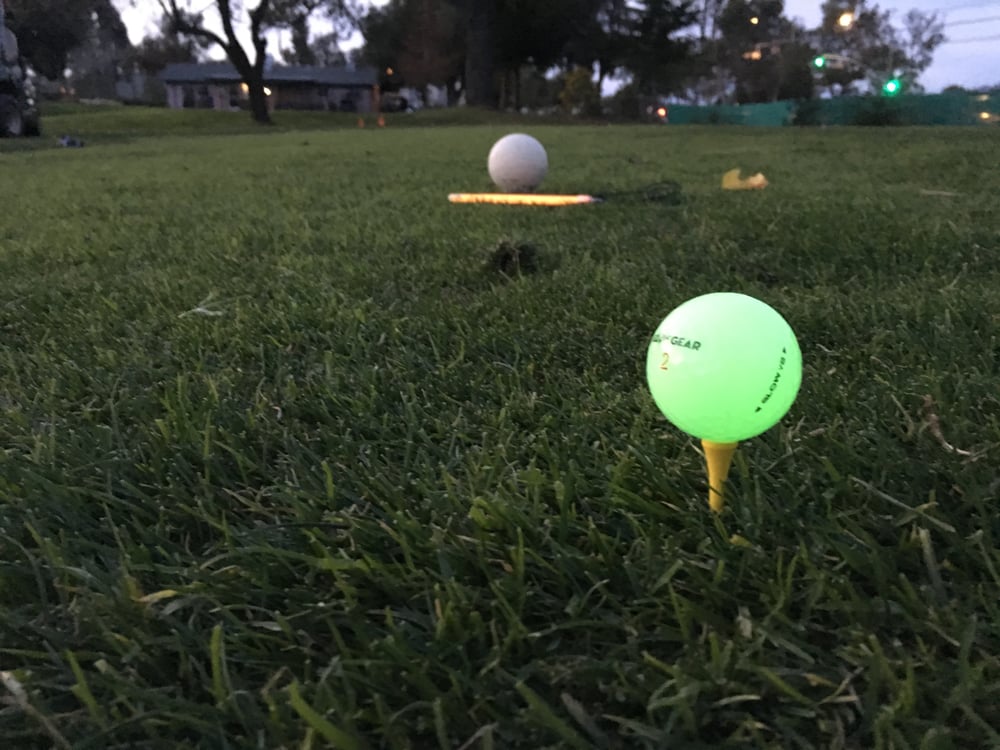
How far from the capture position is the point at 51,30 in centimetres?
3750

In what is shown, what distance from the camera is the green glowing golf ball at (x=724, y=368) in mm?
1138

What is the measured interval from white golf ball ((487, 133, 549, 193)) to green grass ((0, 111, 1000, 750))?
8.55ft

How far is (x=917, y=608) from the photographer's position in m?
1.12

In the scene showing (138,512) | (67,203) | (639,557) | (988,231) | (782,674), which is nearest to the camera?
(782,674)

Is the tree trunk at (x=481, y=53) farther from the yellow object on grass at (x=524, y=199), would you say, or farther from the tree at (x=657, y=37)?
the yellow object on grass at (x=524, y=199)

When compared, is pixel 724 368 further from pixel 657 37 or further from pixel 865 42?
pixel 865 42

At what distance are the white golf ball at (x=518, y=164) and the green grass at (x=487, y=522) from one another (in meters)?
2.61

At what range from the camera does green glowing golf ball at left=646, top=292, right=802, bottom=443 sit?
1138mm

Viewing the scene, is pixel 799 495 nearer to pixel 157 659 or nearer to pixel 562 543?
pixel 562 543

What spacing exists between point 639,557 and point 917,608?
15.7 inches

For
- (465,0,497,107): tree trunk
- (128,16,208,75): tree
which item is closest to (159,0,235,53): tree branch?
(465,0,497,107): tree trunk

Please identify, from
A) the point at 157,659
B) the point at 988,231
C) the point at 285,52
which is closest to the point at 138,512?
the point at 157,659

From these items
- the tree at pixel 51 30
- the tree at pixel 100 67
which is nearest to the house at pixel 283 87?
the tree at pixel 100 67

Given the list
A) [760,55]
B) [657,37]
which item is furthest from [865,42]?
[657,37]
